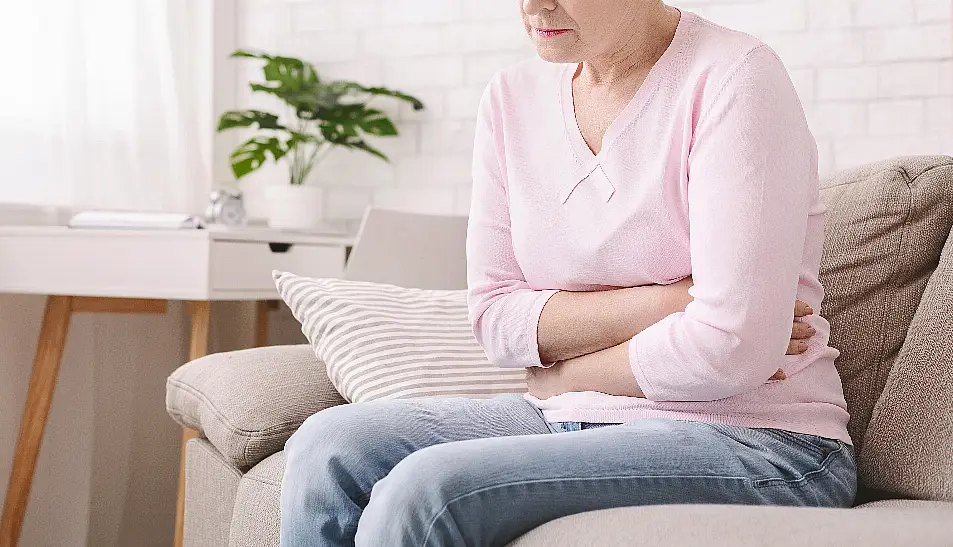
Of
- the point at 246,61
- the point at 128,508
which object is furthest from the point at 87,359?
the point at 246,61

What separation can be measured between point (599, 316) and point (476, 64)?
1.91 metres

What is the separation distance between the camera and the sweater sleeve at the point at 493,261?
1302 mm

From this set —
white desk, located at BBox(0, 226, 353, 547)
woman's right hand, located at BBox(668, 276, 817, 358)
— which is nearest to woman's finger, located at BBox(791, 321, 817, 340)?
woman's right hand, located at BBox(668, 276, 817, 358)

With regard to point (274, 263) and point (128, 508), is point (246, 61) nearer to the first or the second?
point (274, 263)

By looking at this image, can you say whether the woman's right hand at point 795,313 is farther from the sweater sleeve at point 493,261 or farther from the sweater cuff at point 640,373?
the sweater sleeve at point 493,261

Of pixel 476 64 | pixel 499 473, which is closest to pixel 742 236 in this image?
pixel 499 473

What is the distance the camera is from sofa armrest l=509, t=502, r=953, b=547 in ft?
2.86

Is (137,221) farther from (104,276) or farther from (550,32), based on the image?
(550,32)

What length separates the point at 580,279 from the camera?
4.09ft

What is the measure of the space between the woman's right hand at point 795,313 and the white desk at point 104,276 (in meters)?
1.32

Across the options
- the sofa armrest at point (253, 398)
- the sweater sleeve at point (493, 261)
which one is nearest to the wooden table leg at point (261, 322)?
the sofa armrest at point (253, 398)

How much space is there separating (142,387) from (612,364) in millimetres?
1967

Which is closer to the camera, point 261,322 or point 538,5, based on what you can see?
point 538,5

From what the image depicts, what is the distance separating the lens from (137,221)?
Answer: 230 cm
